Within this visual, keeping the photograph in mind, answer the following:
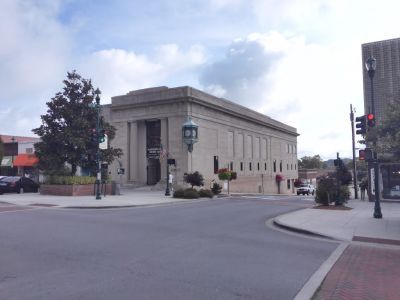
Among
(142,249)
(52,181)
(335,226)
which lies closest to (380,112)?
(335,226)

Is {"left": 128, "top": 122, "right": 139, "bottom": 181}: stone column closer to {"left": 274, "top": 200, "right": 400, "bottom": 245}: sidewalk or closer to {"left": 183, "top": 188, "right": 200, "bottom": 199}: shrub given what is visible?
{"left": 183, "top": 188, "right": 200, "bottom": 199}: shrub

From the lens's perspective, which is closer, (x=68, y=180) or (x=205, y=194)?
(x=68, y=180)

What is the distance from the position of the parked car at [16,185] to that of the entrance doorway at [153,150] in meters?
14.0

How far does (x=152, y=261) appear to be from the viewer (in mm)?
8500

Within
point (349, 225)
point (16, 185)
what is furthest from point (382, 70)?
point (16, 185)

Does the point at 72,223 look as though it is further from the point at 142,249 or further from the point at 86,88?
the point at 86,88

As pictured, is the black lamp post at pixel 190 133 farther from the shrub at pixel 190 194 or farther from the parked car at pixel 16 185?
the parked car at pixel 16 185

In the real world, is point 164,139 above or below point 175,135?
below

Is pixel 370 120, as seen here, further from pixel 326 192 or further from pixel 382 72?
pixel 326 192

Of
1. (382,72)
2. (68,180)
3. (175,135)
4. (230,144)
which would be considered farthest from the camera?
(230,144)

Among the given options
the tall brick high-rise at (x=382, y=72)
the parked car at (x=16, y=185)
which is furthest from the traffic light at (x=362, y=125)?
the parked car at (x=16, y=185)

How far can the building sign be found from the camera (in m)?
46.6

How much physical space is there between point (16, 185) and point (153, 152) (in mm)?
16142

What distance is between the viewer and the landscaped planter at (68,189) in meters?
30.9
